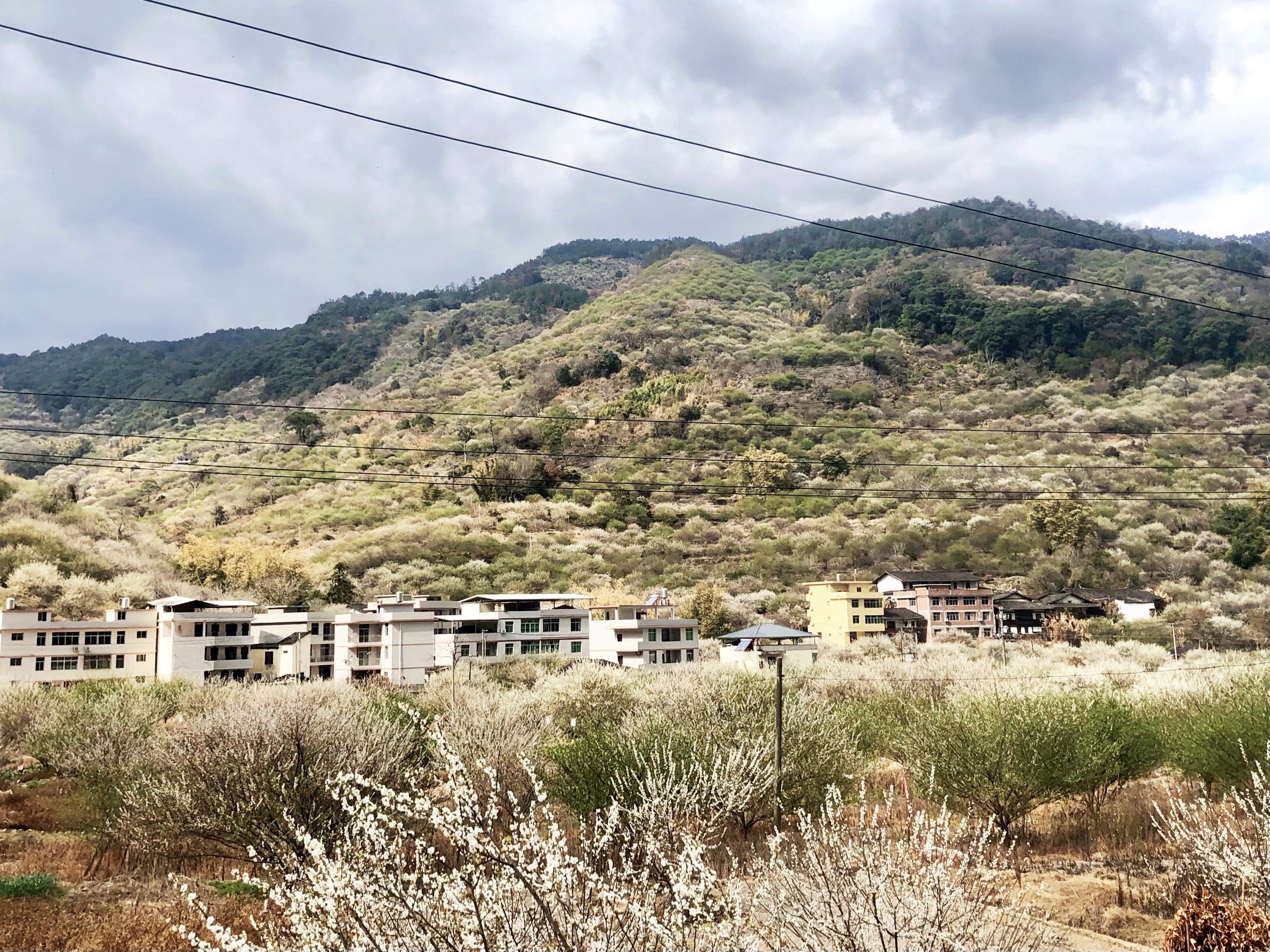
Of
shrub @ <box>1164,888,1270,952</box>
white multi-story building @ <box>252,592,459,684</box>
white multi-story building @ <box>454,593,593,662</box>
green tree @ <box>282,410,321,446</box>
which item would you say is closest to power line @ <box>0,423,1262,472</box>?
green tree @ <box>282,410,321,446</box>

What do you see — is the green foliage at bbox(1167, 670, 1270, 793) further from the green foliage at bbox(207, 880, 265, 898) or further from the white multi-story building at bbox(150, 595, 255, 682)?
the white multi-story building at bbox(150, 595, 255, 682)

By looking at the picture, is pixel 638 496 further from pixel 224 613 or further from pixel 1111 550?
pixel 224 613

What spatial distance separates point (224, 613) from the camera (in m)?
49.8

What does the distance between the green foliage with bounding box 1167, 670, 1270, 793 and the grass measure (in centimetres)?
2641

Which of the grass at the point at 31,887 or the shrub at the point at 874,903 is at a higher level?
the shrub at the point at 874,903

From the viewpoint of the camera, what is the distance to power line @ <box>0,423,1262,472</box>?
93375mm

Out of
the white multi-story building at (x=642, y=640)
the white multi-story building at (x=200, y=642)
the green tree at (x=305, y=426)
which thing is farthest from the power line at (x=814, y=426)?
the white multi-story building at (x=200, y=642)

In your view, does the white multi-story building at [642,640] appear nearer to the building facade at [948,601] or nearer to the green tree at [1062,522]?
the building facade at [948,601]

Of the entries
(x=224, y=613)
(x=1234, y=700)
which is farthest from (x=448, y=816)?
(x=224, y=613)

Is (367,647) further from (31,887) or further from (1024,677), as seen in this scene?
(1024,677)

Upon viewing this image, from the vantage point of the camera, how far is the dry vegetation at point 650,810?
755cm

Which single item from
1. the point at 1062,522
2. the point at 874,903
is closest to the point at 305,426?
the point at 1062,522

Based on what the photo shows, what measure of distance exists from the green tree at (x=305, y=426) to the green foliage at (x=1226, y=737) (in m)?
103

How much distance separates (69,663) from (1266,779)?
49705 mm
